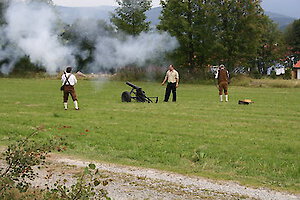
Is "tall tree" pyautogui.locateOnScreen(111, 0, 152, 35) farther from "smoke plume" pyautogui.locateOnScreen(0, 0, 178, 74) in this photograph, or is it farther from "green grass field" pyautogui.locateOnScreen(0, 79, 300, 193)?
"green grass field" pyautogui.locateOnScreen(0, 79, 300, 193)

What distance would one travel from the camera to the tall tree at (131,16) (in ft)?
117

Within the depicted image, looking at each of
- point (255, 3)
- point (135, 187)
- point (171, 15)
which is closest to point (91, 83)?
point (171, 15)

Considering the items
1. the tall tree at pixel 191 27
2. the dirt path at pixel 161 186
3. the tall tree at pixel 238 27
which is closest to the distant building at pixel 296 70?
the tall tree at pixel 238 27

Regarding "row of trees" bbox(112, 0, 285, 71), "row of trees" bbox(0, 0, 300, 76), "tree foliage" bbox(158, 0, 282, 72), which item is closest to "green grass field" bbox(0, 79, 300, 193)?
"row of trees" bbox(0, 0, 300, 76)

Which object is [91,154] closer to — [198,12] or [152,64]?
[152,64]

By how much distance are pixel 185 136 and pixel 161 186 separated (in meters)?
4.53

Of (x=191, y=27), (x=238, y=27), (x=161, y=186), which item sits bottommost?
(x=161, y=186)

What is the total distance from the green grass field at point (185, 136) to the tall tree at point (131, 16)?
17.5 m

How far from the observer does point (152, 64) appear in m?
35.1

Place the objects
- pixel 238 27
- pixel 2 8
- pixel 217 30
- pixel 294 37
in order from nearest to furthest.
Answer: pixel 2 8 < pixel 238 27 < pixel 217 30 < pixel 294 37

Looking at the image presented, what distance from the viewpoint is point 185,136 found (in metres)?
12.0

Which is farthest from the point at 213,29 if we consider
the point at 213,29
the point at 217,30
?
the point at 217,30

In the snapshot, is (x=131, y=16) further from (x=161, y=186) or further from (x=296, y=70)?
(x=296, y=70)

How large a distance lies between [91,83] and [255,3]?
22.5 m
